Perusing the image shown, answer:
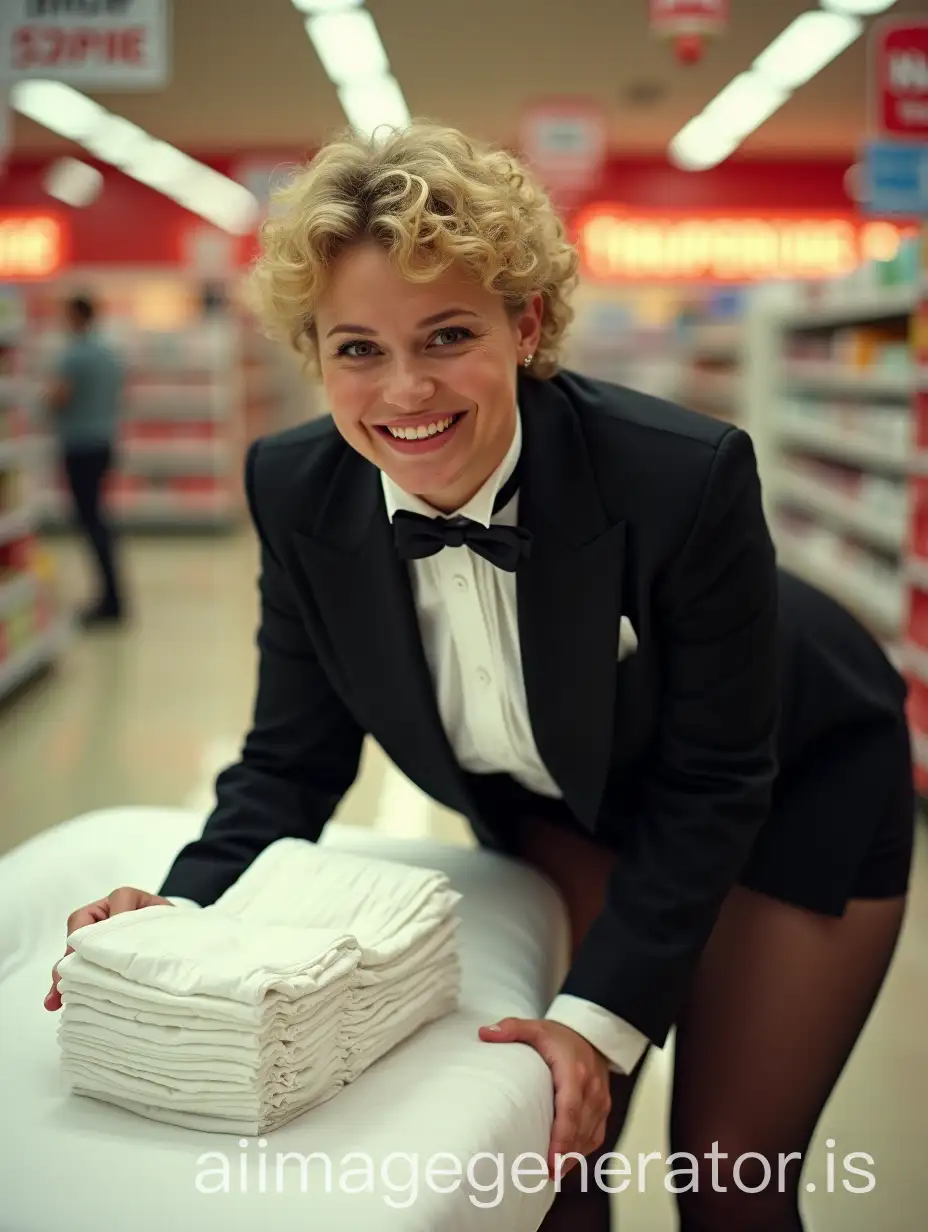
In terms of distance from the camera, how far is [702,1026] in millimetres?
1692

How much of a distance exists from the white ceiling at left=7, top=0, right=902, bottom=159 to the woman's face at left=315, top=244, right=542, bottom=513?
596 cm

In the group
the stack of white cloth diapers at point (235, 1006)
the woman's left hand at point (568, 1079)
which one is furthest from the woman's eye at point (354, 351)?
the woman's left hand at point (568, 1079)

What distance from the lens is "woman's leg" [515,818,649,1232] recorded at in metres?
1.66

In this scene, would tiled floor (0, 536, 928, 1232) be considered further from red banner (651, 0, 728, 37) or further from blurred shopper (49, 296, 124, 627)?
red banner (651, 0, 728, 37)

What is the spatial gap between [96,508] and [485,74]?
6086mm

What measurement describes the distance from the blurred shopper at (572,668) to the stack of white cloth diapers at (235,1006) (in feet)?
0.48

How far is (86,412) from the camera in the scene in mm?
7906

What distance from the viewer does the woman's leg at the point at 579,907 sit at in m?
1.66

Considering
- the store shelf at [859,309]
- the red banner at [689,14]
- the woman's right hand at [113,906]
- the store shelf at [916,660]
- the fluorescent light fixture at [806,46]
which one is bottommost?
the store shelf at [916,660]

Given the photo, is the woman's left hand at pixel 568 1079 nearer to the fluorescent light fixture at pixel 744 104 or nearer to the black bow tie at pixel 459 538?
the black bow tie at pixel 459 538

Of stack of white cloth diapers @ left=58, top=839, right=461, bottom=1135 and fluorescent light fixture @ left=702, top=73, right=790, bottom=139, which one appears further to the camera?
fluorescent light fixture @ left=702, top=73, right=790, bottom=139

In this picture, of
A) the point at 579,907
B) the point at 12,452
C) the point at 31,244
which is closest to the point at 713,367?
the point at 12,452

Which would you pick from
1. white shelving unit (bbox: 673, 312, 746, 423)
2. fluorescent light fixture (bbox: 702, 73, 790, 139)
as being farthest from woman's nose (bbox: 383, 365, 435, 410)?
fluorescent light fixture (bbox: 702, 73, 790, 139)

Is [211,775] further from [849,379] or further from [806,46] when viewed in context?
[806,46]
